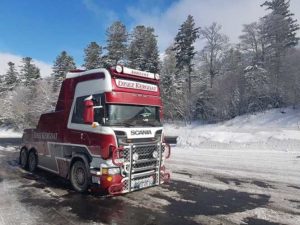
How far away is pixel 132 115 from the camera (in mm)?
8438

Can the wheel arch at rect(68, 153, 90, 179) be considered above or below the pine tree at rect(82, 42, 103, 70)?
below

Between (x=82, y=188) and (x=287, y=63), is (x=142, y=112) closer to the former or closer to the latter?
(x=82, y=188)

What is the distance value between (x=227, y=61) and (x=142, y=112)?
163 feet

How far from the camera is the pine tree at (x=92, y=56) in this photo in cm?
5704

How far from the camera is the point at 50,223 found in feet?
20.2

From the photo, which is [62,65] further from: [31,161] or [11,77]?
[31,161]

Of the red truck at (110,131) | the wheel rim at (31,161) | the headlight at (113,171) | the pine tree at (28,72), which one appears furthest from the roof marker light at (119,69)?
Result: the pine tree at (28,72)

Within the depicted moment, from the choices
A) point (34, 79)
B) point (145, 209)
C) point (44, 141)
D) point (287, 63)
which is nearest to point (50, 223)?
point (145, 209)

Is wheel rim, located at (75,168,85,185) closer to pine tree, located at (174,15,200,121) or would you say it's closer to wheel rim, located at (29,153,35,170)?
wheel rim, located at (29,153,35,170)

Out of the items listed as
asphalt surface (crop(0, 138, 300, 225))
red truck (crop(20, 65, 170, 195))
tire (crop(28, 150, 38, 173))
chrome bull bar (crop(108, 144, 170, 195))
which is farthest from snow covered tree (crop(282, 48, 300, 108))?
tire (crop(28, 150, 38, 173))

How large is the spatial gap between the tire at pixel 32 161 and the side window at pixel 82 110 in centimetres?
390

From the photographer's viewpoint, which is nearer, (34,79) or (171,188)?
(171,188)

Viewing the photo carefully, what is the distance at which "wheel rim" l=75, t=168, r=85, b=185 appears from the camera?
8628 millimetres

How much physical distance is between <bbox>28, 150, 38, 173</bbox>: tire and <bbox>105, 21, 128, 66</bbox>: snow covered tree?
44.4 meters
